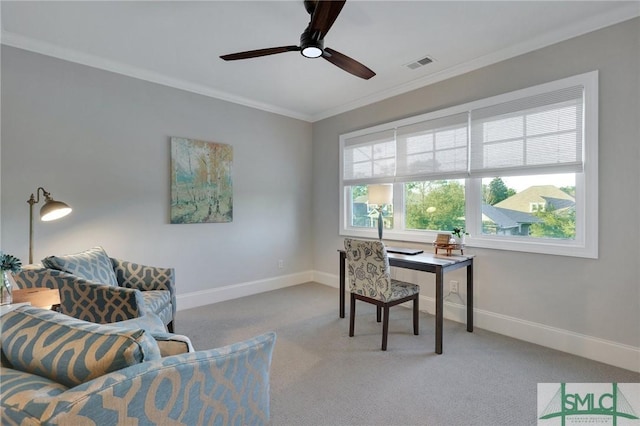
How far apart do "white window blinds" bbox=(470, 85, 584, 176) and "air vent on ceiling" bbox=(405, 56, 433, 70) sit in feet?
2.23

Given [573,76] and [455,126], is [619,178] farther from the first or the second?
[455,126]

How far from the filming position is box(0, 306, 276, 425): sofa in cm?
70

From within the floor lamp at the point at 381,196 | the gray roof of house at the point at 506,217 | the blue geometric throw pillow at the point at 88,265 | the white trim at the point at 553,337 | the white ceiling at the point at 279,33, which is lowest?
the white trim at the point at 553,337

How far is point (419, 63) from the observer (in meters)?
3.12

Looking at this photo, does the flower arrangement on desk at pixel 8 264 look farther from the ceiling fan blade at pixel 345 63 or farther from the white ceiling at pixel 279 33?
the ceiling fan blade at pixel 345 63

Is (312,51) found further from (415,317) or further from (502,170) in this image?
(415,317)

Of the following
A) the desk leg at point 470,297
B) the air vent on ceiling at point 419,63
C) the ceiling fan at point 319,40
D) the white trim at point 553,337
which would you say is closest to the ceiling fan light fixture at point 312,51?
the ceiling fan at point 319,40

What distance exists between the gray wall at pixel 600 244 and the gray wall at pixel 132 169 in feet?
8.16

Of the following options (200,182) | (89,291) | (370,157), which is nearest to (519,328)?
(370,157)

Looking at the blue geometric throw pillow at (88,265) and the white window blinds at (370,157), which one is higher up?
the white window blinds at (370,157)

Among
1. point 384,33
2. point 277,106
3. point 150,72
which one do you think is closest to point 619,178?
point 384,33

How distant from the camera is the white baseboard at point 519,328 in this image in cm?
232

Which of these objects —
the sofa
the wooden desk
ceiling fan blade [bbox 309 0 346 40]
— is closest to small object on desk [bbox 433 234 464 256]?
the wooden desk

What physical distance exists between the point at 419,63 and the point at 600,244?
7.32 ft
